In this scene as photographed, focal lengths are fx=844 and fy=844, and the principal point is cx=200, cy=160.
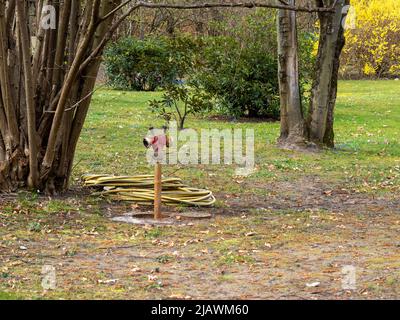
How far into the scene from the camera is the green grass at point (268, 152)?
11.2m

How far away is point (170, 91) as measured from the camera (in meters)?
10.5

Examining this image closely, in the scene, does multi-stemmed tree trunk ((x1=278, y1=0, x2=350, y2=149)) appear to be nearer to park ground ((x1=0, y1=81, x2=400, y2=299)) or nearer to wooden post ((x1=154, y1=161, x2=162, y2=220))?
park ground ((x1=0, y1=81, x2=400, y2=299))

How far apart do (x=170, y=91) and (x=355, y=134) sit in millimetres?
7547

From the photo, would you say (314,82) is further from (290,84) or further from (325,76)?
(290,84)

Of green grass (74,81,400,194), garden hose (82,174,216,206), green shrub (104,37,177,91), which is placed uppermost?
green shrub (104,37,177,91)

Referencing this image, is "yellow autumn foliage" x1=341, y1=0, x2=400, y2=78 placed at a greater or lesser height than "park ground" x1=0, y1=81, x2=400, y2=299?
greater

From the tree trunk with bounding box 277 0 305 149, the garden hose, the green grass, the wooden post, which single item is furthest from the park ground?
the tree trunk with bounding box 277 0 305 149

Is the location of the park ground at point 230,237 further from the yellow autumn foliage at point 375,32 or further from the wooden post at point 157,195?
the yellow autumn foliage at point 375,32

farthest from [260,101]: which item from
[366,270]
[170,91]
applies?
[366,270]

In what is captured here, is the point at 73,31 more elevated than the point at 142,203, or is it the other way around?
the point at 73,31

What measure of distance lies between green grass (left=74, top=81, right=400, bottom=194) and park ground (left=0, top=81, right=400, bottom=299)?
0.13ft

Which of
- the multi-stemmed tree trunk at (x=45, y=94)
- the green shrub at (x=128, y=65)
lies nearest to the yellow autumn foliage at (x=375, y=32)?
the green shrub at (x=128, y=65)

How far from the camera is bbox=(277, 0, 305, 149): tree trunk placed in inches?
545
